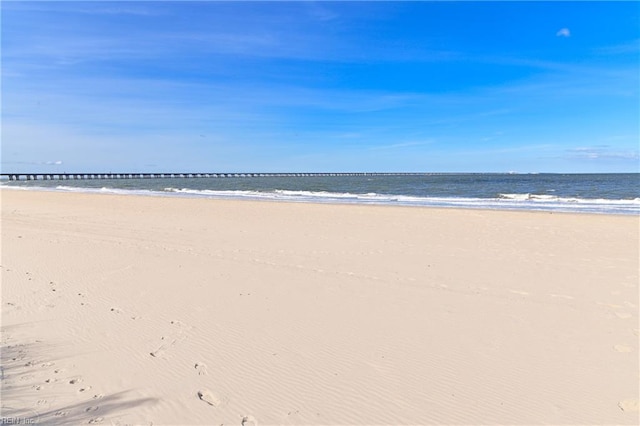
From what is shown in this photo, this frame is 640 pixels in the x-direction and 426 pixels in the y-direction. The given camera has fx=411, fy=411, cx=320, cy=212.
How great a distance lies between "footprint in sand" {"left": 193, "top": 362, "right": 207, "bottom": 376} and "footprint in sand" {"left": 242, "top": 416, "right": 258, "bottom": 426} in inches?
34.0

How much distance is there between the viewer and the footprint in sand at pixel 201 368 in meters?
4.06

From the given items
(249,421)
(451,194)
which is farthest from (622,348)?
(451,194)

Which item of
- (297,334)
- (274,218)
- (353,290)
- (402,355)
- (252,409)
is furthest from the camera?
(274,218)

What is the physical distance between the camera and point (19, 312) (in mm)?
5430

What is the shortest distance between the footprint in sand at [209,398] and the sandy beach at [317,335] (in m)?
0.02

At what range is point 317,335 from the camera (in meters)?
5.00

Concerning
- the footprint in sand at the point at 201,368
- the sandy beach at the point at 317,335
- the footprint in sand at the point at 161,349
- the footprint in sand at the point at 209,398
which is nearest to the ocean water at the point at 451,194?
the sandy beach at the point at 317,335

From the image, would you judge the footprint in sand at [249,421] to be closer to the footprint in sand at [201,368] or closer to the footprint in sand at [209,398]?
the footprint in sand at [209,398]

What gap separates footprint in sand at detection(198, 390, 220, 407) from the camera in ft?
11.6

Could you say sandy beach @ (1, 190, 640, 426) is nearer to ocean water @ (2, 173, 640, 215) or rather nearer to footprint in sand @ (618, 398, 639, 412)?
footprint in sand @ (618, 398, 639, 412)

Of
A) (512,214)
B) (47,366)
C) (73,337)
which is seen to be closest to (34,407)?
(47,366)

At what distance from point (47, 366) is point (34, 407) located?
812mm

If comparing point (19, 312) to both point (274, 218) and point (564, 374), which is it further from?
point (274, 218)

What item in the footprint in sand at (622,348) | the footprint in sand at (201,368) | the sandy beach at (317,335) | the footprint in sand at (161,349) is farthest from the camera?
the footprint in sand at (622,348)
